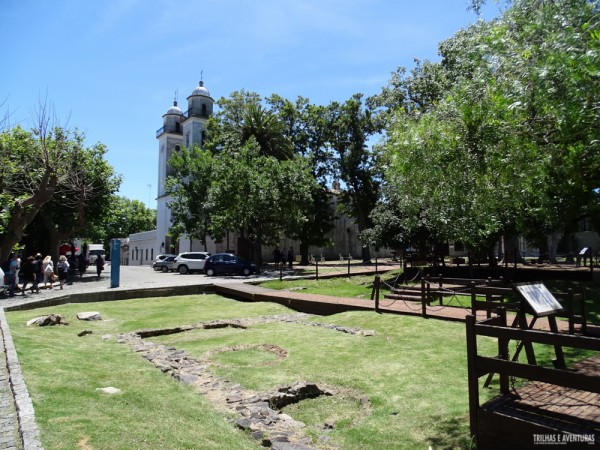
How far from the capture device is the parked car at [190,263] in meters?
35.7

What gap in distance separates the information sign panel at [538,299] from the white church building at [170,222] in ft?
146

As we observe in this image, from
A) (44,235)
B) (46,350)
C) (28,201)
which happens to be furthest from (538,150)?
(44,235)

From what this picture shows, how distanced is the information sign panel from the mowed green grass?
4.29ft

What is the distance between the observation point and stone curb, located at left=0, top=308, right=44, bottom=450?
3.95 metres

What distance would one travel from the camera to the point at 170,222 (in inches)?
2178

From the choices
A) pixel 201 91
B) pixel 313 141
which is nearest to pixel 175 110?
pixel 201 91

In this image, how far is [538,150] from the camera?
7.71 metres

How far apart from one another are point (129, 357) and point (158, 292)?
10848mm

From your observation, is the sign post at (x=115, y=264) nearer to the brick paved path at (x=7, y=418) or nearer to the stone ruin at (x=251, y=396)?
the stone ruin at (x=251, y=396)

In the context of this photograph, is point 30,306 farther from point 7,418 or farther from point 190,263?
point 190,263

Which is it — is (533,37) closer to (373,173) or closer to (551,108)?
(551,108)

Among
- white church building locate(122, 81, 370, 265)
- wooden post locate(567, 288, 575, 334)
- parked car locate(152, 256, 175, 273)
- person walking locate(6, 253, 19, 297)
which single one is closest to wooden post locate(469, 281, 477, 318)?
wooden post locate(567, 288, 575, 334)

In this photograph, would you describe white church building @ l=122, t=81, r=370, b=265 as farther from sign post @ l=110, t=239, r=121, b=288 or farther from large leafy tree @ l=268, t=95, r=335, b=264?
sign post @ l=110, t=239, r=121, b=288

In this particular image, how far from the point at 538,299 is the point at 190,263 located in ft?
106
